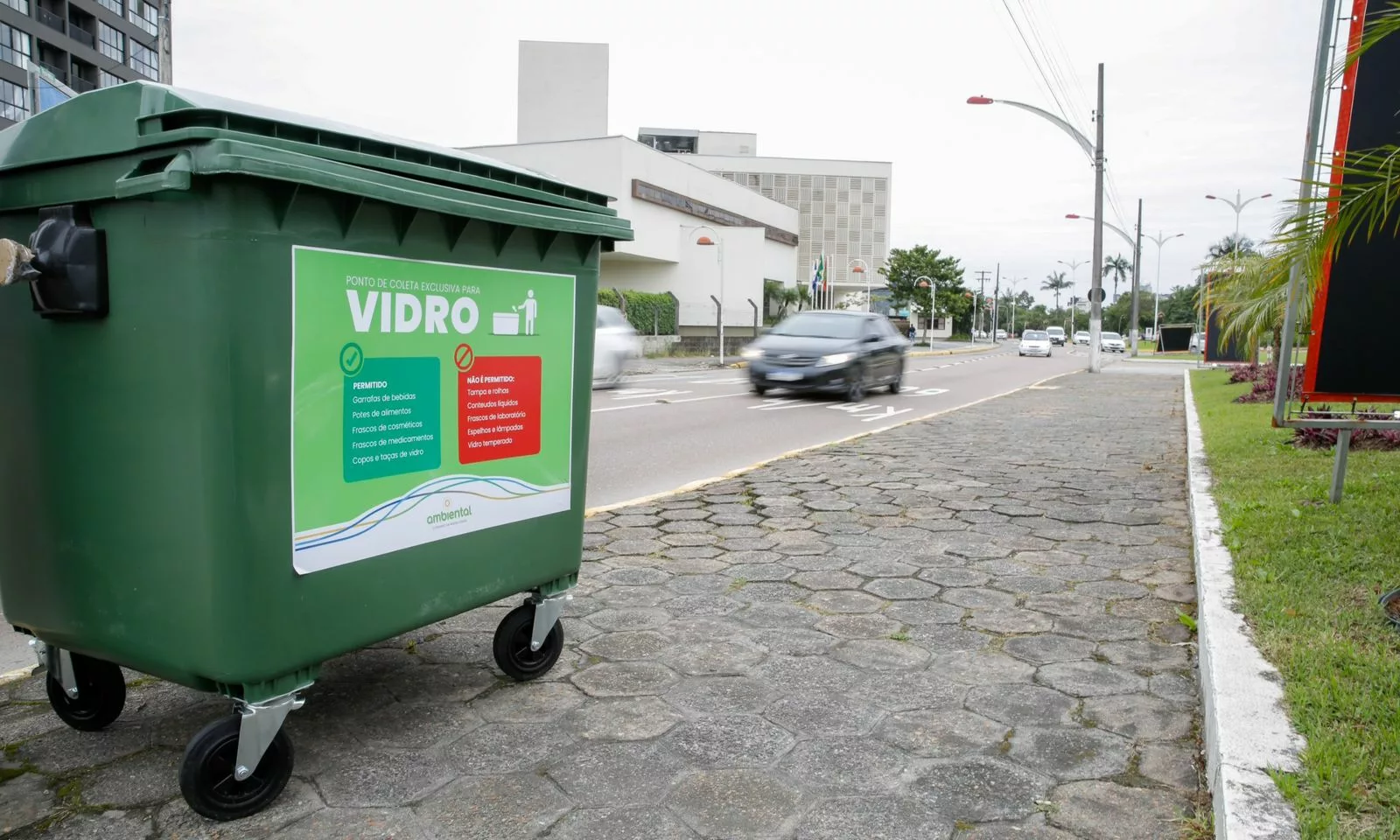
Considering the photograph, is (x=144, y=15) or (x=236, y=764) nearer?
(x=236, y=764)

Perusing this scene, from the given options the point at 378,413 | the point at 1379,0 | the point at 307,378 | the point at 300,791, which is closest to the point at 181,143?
the point at 307,378

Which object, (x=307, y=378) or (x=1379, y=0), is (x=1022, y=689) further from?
Answer: (x=1379, y=0)

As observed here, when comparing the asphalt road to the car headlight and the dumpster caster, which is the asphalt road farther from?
the dumpster caster

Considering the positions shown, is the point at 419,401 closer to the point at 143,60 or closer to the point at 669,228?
the point at 669,228

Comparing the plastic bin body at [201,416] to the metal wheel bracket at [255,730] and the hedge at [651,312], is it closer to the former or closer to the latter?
the metal wheel bracket at [255,730]

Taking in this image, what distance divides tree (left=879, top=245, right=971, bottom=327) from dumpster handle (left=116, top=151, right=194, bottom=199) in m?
75.7

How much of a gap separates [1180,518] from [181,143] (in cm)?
593

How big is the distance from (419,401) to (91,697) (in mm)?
1329

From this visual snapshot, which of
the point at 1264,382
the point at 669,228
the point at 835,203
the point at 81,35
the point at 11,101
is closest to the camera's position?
the point at 1264,382

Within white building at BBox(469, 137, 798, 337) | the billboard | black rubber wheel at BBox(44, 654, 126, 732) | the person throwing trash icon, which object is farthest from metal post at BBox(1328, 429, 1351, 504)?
white building at BBox(469, 137, 798, 337)

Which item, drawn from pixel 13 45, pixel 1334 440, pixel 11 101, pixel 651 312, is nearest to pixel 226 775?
pixel 1334 440

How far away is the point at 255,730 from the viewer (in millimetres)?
2414

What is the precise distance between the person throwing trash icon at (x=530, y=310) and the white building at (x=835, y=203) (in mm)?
79974

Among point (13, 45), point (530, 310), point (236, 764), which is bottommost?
point (236, 764)
